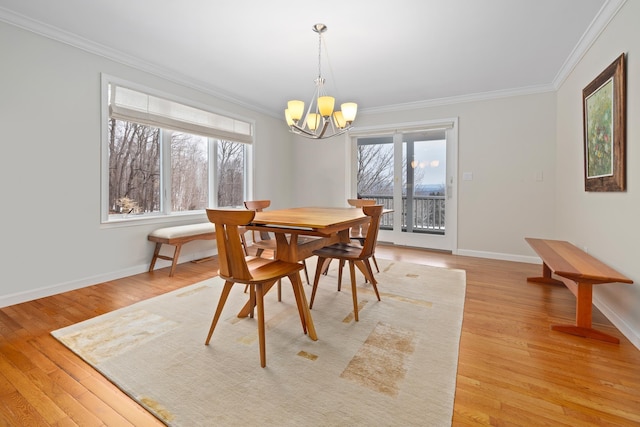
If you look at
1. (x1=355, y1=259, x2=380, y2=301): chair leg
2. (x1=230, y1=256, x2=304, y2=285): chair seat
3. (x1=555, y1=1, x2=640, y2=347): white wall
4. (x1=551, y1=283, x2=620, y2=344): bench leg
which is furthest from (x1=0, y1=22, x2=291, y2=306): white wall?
(x1=555, y1=1, x2=640, y2=347): white wall

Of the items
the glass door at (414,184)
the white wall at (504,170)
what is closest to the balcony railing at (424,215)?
the glass door at (414,184)

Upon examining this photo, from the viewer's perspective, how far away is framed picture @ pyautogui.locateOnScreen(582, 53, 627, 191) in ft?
6.84

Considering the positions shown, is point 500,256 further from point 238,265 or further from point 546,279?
point 238,265

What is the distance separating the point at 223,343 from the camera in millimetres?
1894

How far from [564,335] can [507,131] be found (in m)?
3.02

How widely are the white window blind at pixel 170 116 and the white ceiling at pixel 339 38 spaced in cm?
32

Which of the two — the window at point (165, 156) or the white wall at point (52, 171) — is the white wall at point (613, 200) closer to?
the window at point (165, 156)

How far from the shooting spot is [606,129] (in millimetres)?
2326

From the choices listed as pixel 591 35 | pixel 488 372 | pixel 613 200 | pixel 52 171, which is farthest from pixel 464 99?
pixel 52 171

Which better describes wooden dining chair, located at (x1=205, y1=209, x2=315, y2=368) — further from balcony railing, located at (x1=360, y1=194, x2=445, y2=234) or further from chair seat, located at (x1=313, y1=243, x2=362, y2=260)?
balcony railing, located at (x1=360, y1=194, x2=445, y2=234)

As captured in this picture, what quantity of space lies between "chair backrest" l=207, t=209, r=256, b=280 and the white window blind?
2.31 meters

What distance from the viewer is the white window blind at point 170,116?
3.14m

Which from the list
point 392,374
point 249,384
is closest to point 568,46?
point 392,374

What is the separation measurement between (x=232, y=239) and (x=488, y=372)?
1.58 metres
